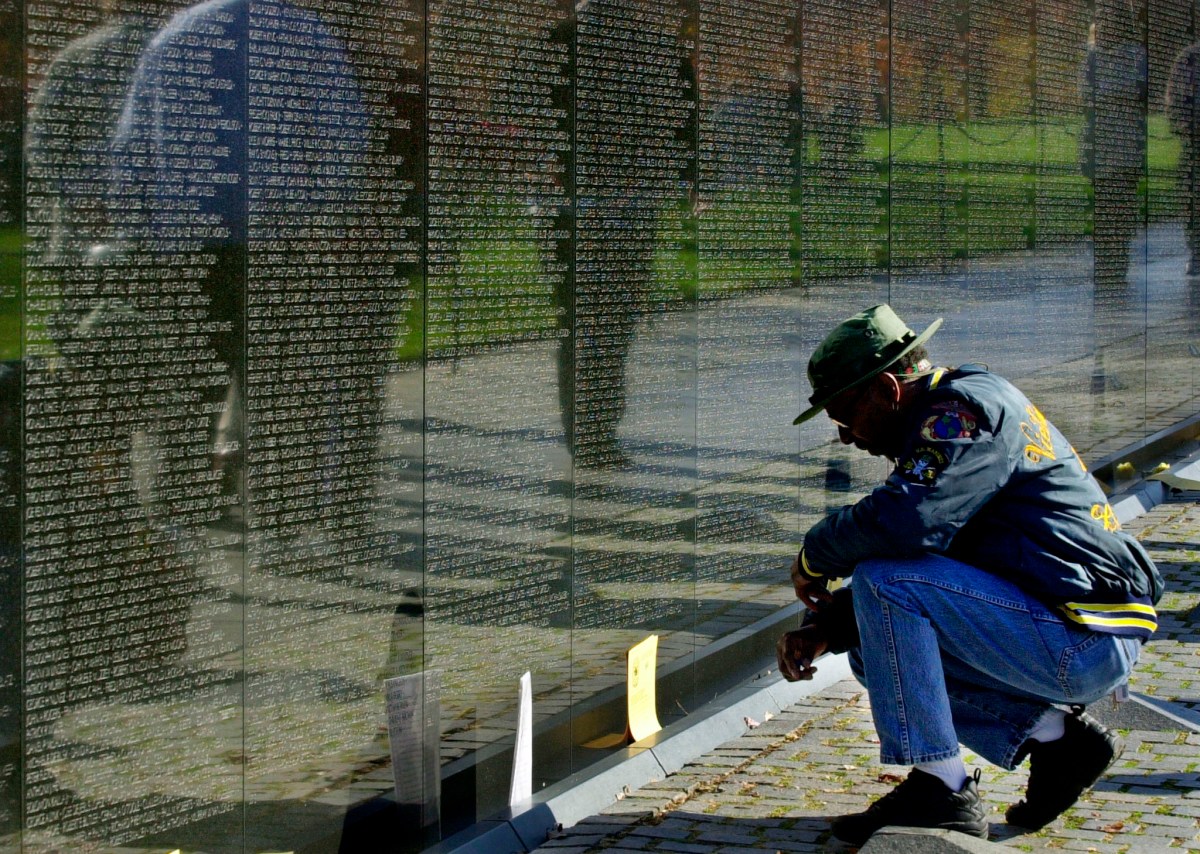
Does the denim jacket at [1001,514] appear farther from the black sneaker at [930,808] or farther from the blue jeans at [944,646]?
the black sneaker at [930,808]

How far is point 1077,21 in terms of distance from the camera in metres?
10.6

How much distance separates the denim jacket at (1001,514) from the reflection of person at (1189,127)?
8598 mm

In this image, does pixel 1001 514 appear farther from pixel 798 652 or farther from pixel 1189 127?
pixel 1189 127

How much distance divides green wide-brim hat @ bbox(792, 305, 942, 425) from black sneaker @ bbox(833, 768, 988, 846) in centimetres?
114

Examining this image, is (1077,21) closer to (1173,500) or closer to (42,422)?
(1173,500)

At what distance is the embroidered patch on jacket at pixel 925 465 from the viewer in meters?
4.63

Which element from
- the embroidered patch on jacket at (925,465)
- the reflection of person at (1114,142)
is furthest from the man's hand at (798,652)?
the reflection of person at (1114,142)

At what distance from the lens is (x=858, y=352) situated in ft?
15.9

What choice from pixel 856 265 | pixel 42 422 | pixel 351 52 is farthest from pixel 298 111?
pixel 856 265

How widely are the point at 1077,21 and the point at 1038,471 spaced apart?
6689 millimetres

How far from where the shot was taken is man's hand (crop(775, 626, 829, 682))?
16.1ft

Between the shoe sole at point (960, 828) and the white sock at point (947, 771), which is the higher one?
the white sock at point (947, 771)

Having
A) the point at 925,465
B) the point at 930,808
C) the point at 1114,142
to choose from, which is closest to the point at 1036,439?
the point at 925,465

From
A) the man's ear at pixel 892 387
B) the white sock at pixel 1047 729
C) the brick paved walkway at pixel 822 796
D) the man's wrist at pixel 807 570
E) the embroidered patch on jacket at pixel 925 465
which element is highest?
the man's ear at pixel 892 387
